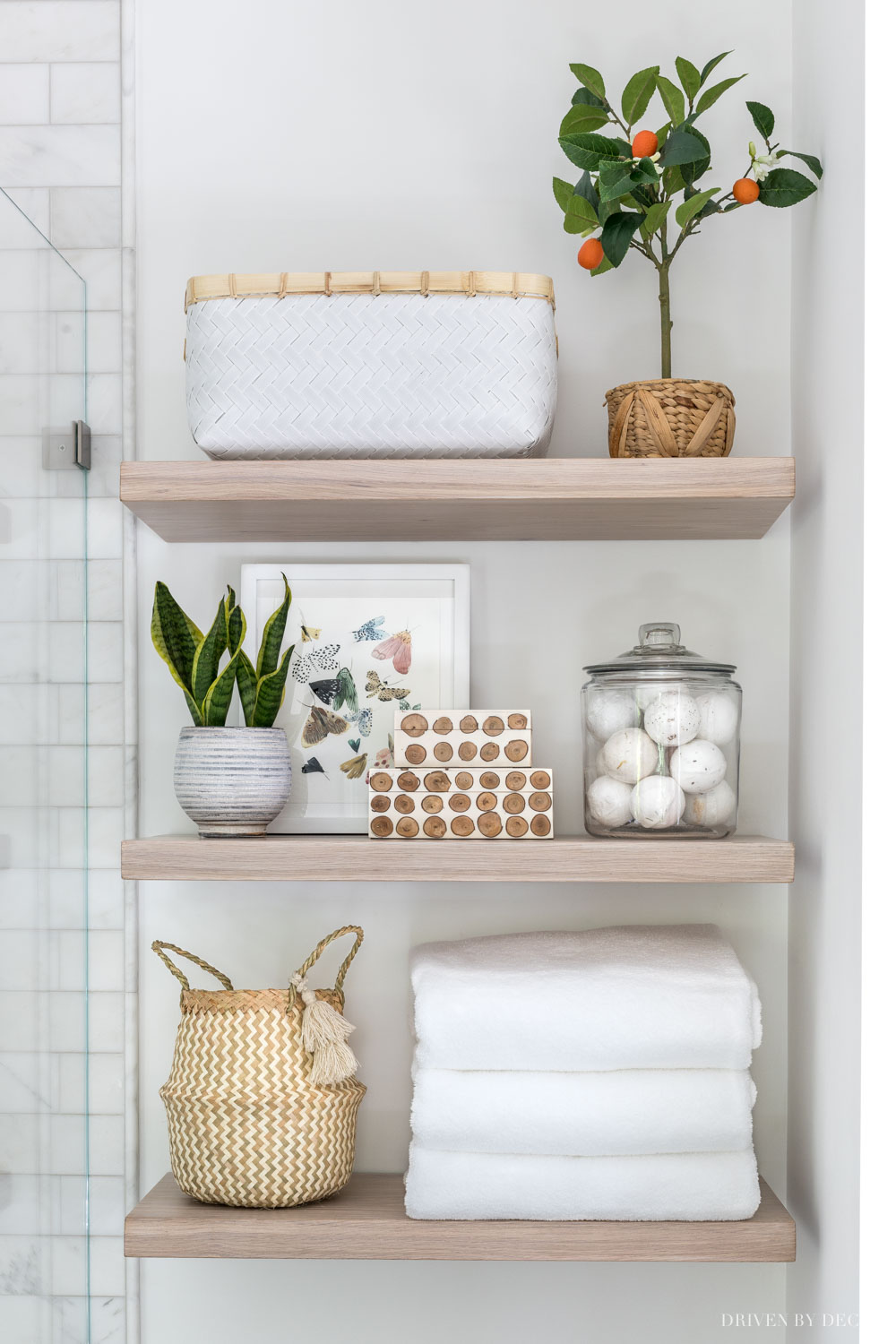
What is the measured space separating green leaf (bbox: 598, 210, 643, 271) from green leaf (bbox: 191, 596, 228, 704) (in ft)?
1.83

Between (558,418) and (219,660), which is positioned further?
(558,418)

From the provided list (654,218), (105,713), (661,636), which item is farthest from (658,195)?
(105,713)

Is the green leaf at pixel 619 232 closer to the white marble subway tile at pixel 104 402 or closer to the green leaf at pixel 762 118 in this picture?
the green leaf at pixel 762 118

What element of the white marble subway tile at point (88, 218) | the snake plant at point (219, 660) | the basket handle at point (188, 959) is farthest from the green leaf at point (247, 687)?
the white marble subway tile at point (88, 218)

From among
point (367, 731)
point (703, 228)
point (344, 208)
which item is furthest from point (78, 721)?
point (703, 228)

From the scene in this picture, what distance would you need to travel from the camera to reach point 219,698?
1.20 metres

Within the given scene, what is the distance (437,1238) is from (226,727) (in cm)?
55

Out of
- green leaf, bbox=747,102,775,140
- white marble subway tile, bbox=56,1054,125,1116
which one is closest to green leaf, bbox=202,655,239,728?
white marble subway tile, bbox=56,1054,125,1116

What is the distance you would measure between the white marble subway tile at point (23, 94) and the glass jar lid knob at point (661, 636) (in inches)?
38.2

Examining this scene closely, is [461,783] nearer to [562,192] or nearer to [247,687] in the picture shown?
[247,687]

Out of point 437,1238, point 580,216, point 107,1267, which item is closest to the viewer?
point 437,1238

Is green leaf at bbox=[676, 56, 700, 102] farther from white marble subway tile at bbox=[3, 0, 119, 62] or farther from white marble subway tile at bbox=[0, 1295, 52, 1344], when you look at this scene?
white marble subway tile at bbox=[0, 1295, 52, 1344]

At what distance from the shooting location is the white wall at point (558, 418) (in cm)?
132

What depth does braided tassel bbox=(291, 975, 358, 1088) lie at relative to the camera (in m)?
1.17
